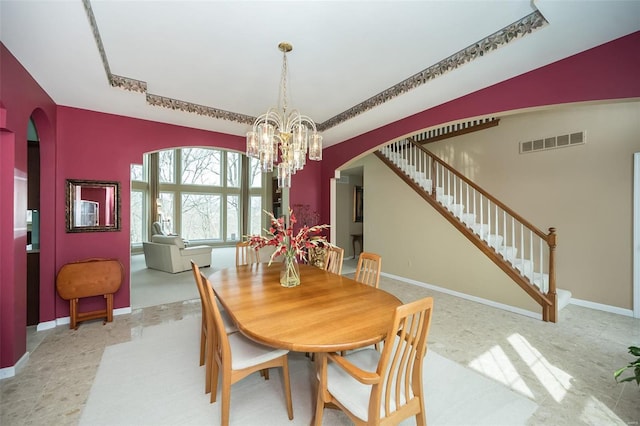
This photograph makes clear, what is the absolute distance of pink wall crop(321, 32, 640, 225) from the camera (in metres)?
1.97

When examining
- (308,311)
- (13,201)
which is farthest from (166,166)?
(308,311)

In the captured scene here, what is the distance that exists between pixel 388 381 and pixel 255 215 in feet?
33.7

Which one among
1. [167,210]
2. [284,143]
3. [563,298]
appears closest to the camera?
[284,143]

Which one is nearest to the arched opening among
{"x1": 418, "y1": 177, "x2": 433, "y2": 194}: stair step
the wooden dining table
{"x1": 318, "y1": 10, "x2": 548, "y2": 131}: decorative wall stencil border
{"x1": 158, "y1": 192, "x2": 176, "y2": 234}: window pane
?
the wooden dining table

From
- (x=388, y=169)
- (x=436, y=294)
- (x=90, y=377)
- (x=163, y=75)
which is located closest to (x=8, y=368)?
(x=90, y=377)

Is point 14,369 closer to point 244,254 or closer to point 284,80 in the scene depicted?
point 244,254

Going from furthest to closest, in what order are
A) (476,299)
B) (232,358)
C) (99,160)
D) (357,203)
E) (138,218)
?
(138,218), (357,203), (476,299), (99,160), (232,358)

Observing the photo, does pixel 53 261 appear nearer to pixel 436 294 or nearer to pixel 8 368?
pixel 8 368

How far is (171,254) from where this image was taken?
18.9 feet

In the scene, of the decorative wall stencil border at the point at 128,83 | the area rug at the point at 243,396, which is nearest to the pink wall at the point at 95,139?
the decorative wall stencil border at the point at 128,83

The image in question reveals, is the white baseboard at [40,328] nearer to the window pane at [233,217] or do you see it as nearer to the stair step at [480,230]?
the stair step at [480,230]

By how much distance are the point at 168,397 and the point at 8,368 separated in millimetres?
1491

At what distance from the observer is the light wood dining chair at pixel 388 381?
119 centimetres

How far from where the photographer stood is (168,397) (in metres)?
1.92
